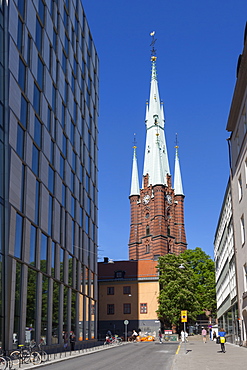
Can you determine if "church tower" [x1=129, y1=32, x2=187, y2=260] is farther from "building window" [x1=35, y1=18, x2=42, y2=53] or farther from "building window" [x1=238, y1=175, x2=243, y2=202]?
"building window" [x1=35, y1=18, x2=42, y2=53]

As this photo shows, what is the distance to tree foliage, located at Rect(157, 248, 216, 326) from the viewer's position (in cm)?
7062

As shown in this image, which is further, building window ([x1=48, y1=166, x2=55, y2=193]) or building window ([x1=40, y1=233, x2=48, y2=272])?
building window ([x1=48, y1=166, x2=55, y2=193])

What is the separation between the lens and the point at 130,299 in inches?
3068

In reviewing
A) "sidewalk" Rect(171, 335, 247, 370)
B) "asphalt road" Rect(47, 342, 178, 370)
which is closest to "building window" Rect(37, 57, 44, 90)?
"asphalt road" Rect(47, 342, 178, 370)

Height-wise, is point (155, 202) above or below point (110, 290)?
above

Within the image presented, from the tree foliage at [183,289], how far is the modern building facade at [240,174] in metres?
32.0

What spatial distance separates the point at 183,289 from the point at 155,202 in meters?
50.1

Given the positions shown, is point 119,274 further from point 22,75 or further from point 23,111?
point 22,75

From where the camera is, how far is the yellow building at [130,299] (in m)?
75.2

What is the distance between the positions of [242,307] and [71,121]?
22.3 metres

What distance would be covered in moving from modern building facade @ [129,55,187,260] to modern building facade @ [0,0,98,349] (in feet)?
212

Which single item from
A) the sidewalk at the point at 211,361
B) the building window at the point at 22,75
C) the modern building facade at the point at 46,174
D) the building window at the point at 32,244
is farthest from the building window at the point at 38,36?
the sidewalk at the point at 211,361

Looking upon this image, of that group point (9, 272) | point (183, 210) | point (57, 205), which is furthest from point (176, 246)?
point (9, 272)

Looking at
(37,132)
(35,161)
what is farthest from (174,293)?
(37,132)
